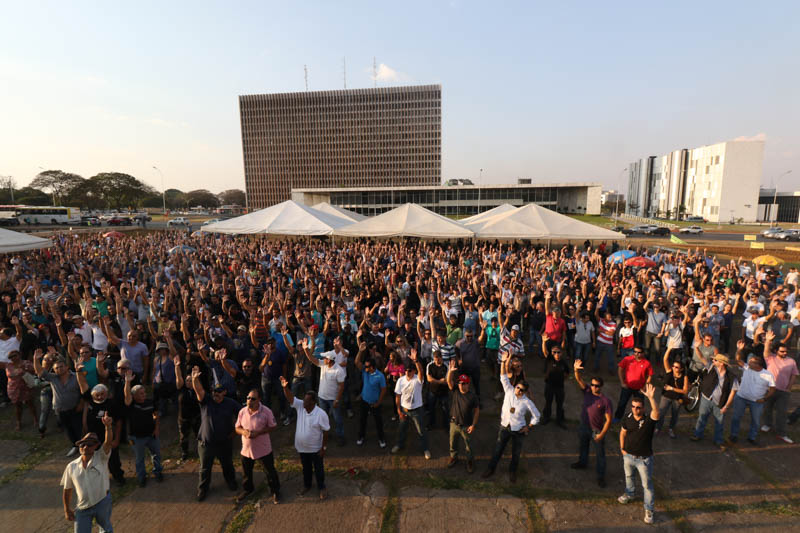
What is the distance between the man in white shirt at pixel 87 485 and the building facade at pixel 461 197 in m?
57.1

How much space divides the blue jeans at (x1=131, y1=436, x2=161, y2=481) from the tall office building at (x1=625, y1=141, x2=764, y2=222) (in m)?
94.7

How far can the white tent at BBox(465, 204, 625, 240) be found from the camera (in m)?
16.6

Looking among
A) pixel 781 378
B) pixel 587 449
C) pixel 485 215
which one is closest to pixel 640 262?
pixel 781 378

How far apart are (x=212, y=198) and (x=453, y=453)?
159 meters

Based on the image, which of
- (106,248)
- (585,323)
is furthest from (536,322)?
(106,248)

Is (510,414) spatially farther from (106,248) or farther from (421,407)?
(106,248)

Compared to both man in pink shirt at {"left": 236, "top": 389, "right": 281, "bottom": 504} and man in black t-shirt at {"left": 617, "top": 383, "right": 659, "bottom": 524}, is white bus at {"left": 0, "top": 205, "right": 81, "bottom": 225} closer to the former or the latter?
man in pink shirt at {"left": 236, "top": 389, "right": 281, "bottom": 504}


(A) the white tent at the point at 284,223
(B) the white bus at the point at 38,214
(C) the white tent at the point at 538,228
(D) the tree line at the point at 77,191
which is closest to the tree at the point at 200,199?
(D) the tree line at the point at 77,191

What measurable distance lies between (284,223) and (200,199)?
139839 millimetres

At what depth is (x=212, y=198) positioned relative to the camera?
5684 inches

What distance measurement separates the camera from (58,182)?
76.1m

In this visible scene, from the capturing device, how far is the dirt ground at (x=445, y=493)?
13.9 ft

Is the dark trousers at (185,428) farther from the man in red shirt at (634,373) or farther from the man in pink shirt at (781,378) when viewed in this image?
the man in pink shirt at (781,378)

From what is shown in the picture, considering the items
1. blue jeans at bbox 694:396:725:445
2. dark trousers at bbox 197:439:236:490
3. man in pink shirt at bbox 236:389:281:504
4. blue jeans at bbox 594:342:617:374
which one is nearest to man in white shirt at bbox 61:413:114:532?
dark trousers at bbox 197:439:236:490
